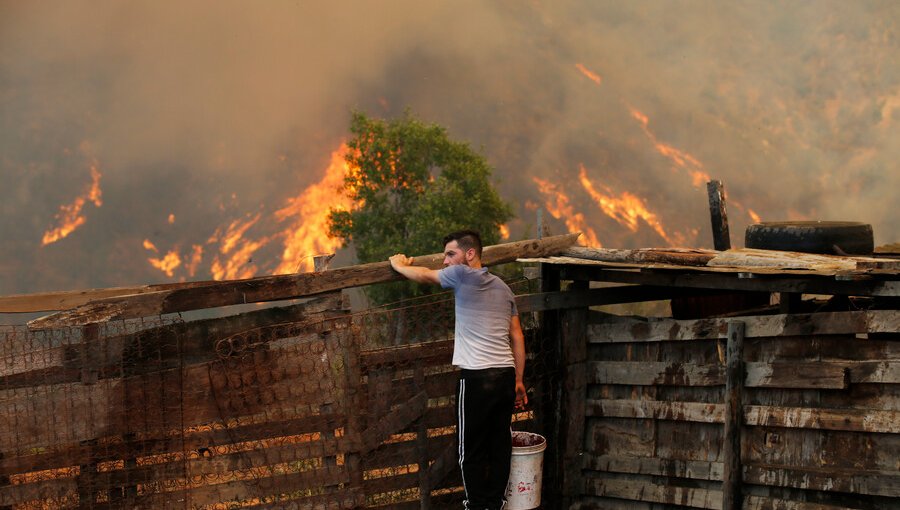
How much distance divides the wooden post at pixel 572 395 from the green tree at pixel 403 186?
43.2 meters

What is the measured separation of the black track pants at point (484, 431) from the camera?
753cm

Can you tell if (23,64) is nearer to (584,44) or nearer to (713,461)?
(584,44)

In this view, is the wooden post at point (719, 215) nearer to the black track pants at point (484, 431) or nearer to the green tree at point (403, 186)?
the black track pants at point (484, 431)

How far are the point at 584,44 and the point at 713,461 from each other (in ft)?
328

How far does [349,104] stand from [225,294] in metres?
97.7

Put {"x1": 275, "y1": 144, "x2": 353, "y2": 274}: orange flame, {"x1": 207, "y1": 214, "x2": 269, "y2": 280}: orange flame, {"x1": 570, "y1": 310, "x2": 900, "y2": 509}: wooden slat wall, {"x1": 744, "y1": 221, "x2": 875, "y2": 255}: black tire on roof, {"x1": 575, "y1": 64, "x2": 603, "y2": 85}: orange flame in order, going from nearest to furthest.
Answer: {"x1": 570, "y1": 310, "x2": 900, "y2": 509}: wooden slat wall < {"x1": 744, "y1": 221, "x2": 875, "y2": 255}: black tire on roof < {"x1": 275, "y1": 144, "x2": 353, "y2": 274}: orange flame < {"x1": 207, "y1": 214, "x2": 269, "y2": 280}: orange flame < {"x1": 575, "y1": 64, "x2": 603, "y2": 85}: orange flame

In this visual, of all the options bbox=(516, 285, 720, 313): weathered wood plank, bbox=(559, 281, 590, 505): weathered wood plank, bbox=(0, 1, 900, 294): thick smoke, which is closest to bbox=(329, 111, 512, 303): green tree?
bbox=(0, 1, 900, 294): thick smoke

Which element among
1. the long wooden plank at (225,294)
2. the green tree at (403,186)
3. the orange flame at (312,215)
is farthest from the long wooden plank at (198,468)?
the orange flame at (312,215)

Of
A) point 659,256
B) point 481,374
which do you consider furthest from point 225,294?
point 659,256

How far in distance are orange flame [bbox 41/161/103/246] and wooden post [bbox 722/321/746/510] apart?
99372 mm

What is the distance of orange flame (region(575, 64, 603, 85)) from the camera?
103 m

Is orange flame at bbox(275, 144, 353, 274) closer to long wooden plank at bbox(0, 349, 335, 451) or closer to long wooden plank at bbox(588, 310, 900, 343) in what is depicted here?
long wooden plank at bbox(588, 310, 900, 343)

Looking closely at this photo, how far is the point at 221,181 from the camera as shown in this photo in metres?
100

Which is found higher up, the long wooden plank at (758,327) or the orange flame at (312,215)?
the orange flame at (312,215)
